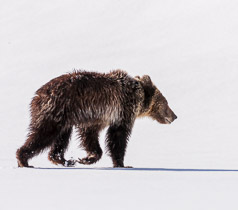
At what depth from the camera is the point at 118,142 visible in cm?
798

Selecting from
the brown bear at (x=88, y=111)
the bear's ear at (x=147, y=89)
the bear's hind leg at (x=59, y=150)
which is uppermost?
the bear's ear at (x=147, y=89)

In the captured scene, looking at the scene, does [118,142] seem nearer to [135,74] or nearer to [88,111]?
[88,111]

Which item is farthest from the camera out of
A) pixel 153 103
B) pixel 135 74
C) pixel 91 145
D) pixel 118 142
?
pixel 135 74

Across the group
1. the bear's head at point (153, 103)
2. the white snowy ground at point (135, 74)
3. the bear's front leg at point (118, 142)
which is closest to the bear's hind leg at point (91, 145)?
the bear's front leg at point (118, 142)

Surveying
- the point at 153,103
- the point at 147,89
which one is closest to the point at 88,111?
the point at 147,89

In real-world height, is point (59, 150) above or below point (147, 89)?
below

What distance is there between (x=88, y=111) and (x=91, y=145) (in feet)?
3.24

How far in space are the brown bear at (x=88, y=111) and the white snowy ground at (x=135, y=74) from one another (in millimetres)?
398

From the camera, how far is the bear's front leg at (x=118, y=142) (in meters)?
7.97

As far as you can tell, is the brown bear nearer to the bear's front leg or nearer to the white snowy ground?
the bear's front leg

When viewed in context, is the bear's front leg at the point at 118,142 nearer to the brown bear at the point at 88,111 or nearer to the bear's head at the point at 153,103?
the brown bear at the point at 88,111

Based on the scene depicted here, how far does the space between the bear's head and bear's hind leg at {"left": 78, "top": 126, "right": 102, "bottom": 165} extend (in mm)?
817

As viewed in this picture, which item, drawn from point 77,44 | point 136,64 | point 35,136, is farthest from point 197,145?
point 77,44
